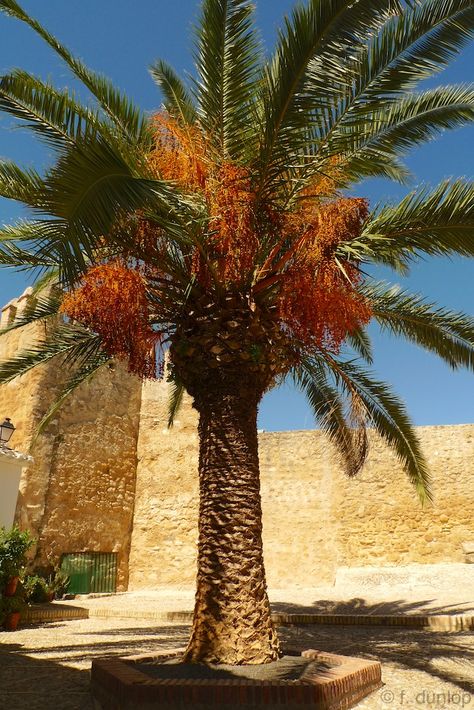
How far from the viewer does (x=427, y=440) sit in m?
13.7

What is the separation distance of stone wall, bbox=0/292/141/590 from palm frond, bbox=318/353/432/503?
7.76 metres

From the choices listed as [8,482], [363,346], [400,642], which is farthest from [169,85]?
[8,482]

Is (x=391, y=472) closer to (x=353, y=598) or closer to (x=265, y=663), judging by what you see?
(x=353, y=598)

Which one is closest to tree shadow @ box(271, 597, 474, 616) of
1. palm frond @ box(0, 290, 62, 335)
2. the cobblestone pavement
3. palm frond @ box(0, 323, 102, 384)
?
the cobblestone pavement

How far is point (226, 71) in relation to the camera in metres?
4.77

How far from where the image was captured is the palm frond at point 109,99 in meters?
4.62

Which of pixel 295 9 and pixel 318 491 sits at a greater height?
pixel 295 9

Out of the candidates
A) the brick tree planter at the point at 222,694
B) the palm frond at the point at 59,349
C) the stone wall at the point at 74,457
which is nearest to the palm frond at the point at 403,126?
the palm frond at the point at 59,349

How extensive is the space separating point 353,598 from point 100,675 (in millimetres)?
7843

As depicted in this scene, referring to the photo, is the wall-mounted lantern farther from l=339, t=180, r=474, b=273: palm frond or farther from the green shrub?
l=339, t=180, r=474, b=273: palm frond

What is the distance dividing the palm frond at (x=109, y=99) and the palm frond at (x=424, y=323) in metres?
2.89

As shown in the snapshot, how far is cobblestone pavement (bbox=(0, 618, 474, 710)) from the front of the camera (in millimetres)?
3920

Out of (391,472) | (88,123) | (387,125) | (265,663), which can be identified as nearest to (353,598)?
(391,472)

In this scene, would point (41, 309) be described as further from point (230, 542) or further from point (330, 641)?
point (330, 641)
